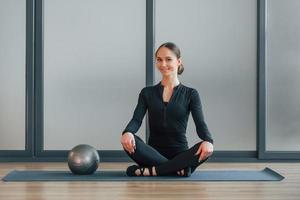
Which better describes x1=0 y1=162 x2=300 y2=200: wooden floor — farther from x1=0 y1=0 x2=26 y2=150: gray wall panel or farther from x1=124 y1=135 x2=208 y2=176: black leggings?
x1=0 y1=0 x2=26 y2=150: gray wall panel

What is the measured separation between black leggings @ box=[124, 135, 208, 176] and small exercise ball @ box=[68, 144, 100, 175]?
0.93 feet

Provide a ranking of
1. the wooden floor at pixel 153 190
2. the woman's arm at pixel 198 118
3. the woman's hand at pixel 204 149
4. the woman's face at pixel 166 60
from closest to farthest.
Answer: the wooden floor at pixel 153 190
the woman's hand at pixel 204 149
the woman's arm at pixel 198 118
the woman's face at pixel 166 60

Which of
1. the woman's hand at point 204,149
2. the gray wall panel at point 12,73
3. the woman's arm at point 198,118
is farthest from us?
the gray wall panel at point 12,73

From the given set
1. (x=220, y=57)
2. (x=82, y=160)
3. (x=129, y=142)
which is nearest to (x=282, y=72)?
(x=220, y=57)

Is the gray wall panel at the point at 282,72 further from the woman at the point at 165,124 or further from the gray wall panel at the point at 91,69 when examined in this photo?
the woman at the point at 165,124

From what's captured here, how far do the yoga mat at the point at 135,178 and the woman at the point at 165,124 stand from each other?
87 millimetres

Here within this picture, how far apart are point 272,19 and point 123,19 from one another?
1319 mm

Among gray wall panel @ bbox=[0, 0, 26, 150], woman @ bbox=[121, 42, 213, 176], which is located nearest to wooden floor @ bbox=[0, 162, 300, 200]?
woman @ bbox=[121, 42, 213, 176]

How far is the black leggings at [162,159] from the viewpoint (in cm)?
383

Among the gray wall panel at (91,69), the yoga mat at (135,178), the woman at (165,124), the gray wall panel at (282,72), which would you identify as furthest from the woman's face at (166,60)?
the gray wall panel at (282,72)

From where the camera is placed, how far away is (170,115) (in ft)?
13.2

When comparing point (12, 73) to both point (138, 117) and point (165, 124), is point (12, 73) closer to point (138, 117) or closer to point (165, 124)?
point (138, 117)

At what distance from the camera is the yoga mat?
3.85 metres

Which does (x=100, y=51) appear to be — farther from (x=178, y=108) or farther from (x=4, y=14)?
(x=178, y=108)
